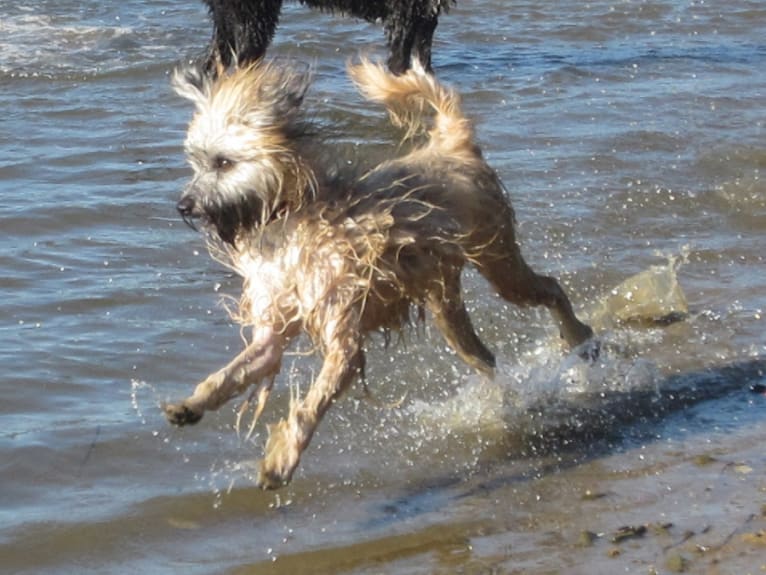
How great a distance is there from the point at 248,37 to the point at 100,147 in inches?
61.0

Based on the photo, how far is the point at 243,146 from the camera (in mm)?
4473

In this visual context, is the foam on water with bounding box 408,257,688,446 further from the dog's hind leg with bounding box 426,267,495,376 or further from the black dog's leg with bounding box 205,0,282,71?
the black dog's leg with bounding box 205,0,282,71

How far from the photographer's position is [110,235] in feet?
24.1

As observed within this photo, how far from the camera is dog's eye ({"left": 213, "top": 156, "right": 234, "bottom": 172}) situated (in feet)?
14.8

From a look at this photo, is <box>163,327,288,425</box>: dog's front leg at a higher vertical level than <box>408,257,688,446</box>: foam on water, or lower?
higher

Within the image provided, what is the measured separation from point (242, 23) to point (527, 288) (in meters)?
4.66

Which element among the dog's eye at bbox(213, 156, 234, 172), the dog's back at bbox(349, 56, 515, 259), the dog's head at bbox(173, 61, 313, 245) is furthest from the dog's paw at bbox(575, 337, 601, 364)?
the dog's eye at bbox(213, 156, 234, 172)

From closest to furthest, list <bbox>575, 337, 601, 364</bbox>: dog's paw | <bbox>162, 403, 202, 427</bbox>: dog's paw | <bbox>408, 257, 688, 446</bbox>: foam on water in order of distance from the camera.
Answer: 1. <bbox>162, 403, 202, 427</bbox>: dog's paw
2. <bbox>408, 257, 688, 446</bbox>: foam on water
3. <bbox>575, 337, 601, 364</bbox>: dog's paw

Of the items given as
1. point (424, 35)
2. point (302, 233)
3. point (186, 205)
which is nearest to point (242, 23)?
point (424, 35)

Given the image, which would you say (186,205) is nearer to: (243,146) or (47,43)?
(243,146)

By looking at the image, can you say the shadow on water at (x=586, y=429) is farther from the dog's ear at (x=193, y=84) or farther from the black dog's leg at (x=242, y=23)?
the black dog's leg at (x=242, y=23)

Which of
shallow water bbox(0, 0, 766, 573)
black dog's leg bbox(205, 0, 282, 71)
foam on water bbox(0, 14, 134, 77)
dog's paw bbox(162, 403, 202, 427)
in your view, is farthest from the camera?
foam on water bbox(0, 14, 134, 77)

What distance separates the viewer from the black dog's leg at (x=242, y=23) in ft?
32.1

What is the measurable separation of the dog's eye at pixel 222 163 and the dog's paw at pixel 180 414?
0.70 m
